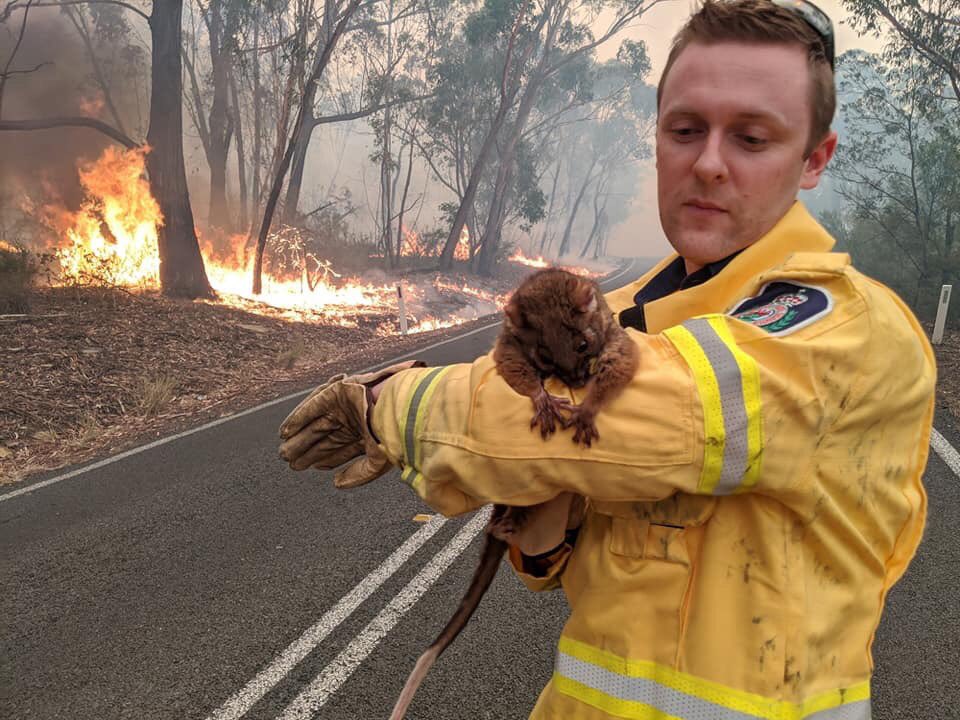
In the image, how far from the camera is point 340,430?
62.0 inches

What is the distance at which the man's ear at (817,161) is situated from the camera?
4.53ft

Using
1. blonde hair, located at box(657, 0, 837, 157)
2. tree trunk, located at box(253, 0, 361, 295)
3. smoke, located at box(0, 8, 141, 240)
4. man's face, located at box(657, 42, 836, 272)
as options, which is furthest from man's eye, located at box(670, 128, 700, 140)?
smoke, located at box(0, 8, 141, 240)

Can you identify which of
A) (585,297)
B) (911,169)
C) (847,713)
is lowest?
(847,713)

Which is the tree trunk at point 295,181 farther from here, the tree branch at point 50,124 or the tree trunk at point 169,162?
the tree branch at point 50,124

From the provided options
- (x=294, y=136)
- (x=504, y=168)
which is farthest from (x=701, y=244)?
(x=504, y=168)

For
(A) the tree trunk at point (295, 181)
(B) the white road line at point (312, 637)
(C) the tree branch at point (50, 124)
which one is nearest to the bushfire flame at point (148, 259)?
(C) the tree branch at point (50, 124)

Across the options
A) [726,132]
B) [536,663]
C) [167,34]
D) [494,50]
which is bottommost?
[536,663]

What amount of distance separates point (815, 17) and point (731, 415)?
2.95 feet

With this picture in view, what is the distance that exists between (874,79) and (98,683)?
2412 cm

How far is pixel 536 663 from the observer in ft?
11.6

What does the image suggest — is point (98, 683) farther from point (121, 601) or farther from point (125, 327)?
point (125, 327)

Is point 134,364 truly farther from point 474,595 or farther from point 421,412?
point 421,412

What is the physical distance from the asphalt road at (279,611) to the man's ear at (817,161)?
113 inches

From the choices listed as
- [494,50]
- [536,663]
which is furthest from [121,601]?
[494,50]
